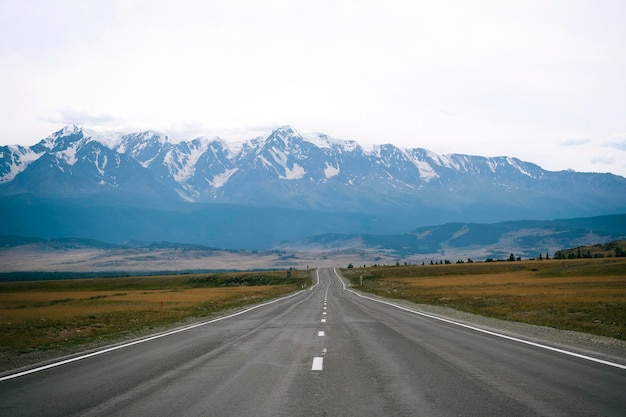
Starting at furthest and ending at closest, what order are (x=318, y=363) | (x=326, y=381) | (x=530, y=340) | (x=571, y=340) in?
(x=571, y=340) < (x=530, y=340) < (x=318, y=363) < (x=326, y=381)

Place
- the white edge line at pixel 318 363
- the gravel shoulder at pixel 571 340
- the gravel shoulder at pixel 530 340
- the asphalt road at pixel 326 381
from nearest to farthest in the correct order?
the asphalt road at pixel 326 381, the white edge line at pixel 318 363, the gravel shoulder at pixel 530 340, the gravel shoulder at pixel 571 340

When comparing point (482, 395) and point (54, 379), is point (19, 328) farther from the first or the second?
point (482, 395)

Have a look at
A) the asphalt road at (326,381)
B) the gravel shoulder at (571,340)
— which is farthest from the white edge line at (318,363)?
the gravel shoulder at (571,340)

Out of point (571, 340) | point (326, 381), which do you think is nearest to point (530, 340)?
point (571, 340)

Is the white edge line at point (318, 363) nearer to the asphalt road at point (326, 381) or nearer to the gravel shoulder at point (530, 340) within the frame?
the asphalt road at point (326, 381)

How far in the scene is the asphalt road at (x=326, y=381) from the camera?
33.3ft

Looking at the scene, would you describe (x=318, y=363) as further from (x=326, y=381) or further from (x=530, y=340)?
(x=530, y=340)

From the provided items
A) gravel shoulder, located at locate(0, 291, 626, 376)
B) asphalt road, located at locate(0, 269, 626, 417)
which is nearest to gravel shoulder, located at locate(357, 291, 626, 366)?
gravel shoulder, located at locate(0, 291, 626, 376)

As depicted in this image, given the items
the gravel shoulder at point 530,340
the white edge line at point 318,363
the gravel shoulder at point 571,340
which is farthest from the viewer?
the gravel shoulder at point 571,340

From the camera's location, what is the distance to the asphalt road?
1015 cm

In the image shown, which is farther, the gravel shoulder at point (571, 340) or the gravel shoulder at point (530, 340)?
the gravel shoulder at point (571, 340)

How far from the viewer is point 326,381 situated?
41.5 ft

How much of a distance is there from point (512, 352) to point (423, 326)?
29.8ft

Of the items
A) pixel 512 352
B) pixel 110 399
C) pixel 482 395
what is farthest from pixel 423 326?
pixel 110 399
